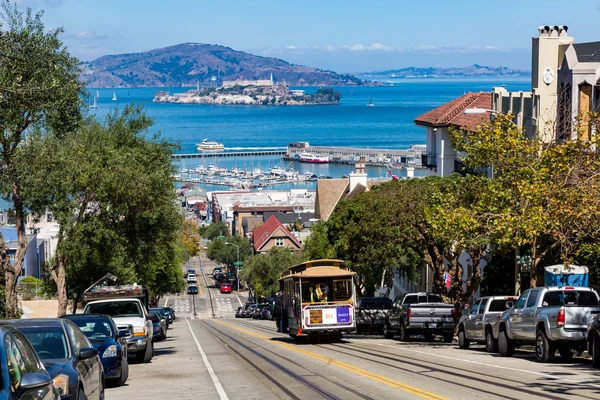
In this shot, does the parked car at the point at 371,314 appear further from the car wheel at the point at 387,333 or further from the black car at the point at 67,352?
the black car at the point at 67,352

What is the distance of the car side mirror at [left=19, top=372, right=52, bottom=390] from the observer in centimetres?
827

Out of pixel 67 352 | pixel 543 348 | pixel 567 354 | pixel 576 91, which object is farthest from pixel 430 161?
pixel 67 352

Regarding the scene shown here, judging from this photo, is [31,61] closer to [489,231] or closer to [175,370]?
[175,370]

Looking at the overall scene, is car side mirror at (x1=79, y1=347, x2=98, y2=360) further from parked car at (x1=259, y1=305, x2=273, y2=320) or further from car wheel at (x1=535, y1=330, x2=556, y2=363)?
parked car at (x1=259, y1=305, x2=273, y2=320)

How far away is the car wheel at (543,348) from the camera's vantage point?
2156 cm

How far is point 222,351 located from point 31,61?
424 inches

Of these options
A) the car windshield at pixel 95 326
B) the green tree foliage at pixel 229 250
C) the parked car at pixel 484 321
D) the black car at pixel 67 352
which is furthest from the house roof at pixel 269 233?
the black car at pixel 67 352

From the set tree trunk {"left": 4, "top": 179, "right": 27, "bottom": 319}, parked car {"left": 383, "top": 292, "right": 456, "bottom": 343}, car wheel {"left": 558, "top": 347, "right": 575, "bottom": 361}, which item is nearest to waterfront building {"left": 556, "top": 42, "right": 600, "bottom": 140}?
parked car {"left": 383, "top": 292, "right": 456, "bottom": 343}

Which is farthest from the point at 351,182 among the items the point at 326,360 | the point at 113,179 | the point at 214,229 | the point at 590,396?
the point at 214,229

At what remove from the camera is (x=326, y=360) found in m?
23.3

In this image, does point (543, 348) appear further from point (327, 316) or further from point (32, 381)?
point (32, 381)

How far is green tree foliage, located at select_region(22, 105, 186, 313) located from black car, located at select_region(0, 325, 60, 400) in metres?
17.0

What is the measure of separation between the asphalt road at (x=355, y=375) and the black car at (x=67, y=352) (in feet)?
9.88

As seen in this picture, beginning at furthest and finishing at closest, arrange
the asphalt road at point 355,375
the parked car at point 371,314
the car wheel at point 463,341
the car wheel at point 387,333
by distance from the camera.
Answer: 1. the parked car at point 371,314
2. the car wheel at point 387,333
3. the car wheel at point 463,341
4. the asphalt road at point 355,375
